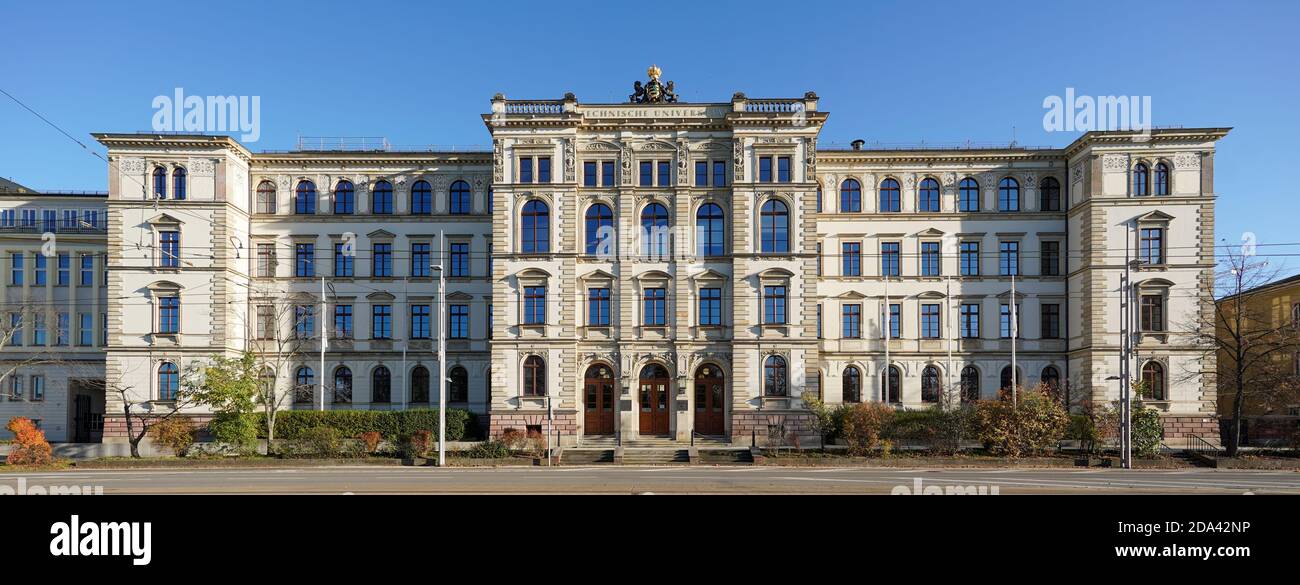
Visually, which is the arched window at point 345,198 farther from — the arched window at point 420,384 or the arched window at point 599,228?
the arched window at point 599,228

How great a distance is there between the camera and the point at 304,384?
4938 cm

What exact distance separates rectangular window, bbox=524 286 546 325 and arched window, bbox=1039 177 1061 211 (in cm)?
2877

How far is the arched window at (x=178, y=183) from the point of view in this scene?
154ft

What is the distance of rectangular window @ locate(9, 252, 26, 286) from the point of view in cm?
5112

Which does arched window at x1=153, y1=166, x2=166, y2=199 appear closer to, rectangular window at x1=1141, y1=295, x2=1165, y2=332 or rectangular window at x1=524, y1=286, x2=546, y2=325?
rectangular window at x1=524, y1=286, x2=546, y2=325

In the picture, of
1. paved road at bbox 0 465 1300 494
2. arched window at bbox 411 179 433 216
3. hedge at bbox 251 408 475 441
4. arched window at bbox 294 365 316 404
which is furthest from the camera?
arched window at bbox 411 179 433 216

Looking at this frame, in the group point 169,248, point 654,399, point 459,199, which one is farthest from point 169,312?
point 654,399

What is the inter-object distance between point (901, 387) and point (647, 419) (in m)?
15.1

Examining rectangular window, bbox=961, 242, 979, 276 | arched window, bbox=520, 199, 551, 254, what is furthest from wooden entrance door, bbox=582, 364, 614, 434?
rectangular window, bbox=961, 242, 979, 276

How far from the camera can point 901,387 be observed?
50062mm
